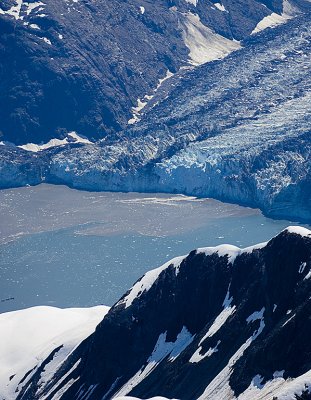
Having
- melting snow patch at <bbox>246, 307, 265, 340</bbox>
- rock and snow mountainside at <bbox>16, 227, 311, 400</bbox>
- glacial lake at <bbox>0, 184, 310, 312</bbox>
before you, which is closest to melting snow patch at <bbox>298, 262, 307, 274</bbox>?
rock and snow mountainside at <bbox>16, 227, 311, 400</bbox>

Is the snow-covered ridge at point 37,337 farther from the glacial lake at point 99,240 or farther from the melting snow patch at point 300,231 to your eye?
the melting snow patch at point 300,231

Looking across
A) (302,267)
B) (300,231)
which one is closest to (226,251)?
(300,231)

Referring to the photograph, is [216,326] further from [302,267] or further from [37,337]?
[37,337]

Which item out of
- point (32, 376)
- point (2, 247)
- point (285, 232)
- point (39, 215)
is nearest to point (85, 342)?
point (32, 376)

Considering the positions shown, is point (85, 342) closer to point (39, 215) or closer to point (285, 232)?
point (285, 232)

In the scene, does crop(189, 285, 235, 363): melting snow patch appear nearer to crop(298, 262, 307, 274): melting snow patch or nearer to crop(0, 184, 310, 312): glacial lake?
crop(298, 262, 307, 274): melting snow patch
